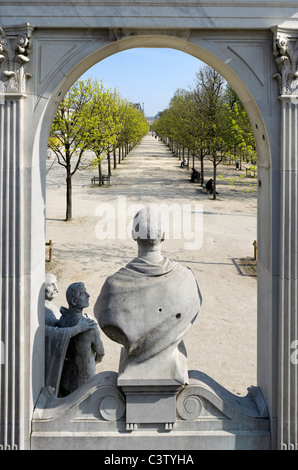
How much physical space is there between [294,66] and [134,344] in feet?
8.90

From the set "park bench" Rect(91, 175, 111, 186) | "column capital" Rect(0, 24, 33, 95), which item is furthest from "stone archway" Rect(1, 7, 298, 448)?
"park bench" Rect(91, 175, 111, 186)

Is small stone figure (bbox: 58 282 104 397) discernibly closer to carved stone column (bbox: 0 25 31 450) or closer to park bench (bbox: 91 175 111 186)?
carved stone column (bbox: 0 25 31 450)

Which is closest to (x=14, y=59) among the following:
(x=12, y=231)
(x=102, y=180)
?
(x=12, y=231)

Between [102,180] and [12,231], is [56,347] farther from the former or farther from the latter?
[102,180]

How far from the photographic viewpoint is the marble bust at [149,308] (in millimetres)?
3848

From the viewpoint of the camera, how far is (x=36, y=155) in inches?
159

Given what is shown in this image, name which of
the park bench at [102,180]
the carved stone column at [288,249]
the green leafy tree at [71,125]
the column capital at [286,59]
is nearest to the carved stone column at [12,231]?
the column capital at [286,59]

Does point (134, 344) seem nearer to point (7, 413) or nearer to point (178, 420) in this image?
point (178, 420)

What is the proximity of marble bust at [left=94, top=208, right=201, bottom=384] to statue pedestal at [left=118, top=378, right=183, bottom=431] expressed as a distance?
5.7 inches

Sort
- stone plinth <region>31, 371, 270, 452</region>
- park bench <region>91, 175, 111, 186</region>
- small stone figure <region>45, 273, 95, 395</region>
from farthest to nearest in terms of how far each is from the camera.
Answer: park bench <region>91, 175, 111, 186</region>, small stone figure <region>45, 273, 95, 395</region>, stone plinth <region>31, 371, 270, 452</region>

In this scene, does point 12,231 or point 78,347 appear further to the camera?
point 78,347

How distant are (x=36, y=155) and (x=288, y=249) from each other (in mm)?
2359

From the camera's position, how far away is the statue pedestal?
396 centimetres

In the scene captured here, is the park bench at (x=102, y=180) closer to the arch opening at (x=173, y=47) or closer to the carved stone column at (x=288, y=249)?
the arch opening at (x=173, y=47)
